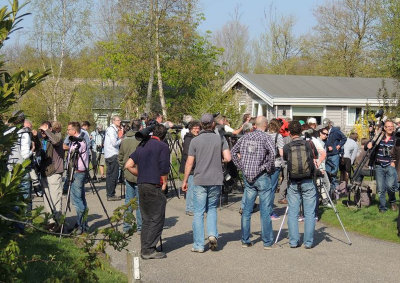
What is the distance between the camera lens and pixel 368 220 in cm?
1117

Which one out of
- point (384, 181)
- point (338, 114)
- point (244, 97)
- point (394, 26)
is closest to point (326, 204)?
point (384, 181)

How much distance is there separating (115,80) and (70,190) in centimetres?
2926

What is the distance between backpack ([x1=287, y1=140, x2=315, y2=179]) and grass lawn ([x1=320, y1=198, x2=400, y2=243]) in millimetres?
2161

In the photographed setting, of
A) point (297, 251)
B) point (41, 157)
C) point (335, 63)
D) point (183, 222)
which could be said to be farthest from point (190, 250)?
point (335, 63)

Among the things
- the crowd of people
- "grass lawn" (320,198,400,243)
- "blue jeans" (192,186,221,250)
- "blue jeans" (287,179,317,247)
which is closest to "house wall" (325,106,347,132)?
"grass lawn" (320,198,400,243)

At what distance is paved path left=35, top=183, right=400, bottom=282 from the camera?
7512 mm

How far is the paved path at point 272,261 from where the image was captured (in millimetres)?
7512

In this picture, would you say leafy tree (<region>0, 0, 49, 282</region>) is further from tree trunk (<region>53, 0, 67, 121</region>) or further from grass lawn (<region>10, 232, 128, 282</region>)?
tree trunk (<region>53, 0, 67, 121</region>)

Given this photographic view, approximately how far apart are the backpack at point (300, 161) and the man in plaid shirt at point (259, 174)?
30cm

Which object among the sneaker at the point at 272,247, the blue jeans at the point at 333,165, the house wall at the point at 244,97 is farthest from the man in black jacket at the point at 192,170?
the house wall at the point at 244,97

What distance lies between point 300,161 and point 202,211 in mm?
1743

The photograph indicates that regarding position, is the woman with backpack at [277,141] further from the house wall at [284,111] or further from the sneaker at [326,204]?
the house wall at [284,111]

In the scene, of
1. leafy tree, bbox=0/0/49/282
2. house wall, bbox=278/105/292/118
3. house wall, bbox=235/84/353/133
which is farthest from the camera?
house wall, bbox=235/84/353/133

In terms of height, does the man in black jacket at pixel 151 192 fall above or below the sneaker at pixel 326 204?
above
